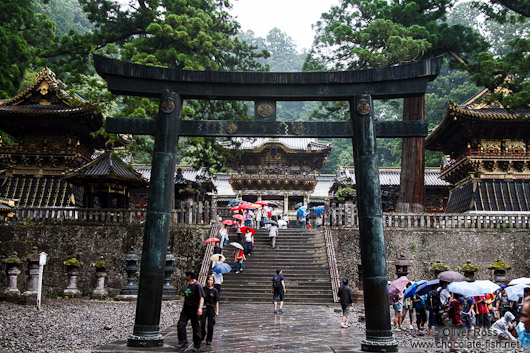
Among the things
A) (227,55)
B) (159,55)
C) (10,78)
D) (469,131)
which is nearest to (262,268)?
(159,55)

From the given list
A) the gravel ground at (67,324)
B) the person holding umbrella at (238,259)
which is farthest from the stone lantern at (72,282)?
the person holding umbrella at (238,259)

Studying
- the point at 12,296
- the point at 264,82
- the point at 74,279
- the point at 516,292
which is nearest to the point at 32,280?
the point at 12,296

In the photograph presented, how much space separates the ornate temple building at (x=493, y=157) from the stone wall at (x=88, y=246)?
44.4ft

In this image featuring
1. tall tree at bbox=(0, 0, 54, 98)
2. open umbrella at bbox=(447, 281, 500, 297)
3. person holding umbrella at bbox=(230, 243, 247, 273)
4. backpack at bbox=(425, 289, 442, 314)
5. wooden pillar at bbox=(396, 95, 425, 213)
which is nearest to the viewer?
open umbrella at bbox=(447, 281, 500, 297)

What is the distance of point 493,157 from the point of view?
75.2 ft

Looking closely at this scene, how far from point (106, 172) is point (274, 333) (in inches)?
502

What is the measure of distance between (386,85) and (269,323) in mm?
5787

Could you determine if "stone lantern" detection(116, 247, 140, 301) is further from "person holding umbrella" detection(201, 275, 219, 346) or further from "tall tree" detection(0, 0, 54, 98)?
"tall tree" detection(0, 0, 54, 98)

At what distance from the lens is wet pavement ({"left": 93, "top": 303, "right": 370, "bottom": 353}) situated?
7438 millimetres

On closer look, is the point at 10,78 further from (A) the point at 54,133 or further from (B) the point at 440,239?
(B) the point at 440,239

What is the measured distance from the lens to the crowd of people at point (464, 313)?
7.43 m

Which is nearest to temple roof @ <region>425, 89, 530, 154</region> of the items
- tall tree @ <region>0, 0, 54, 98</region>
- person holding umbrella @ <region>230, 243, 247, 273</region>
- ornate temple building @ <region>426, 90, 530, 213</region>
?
ornate temple building @ <region>426, 90, 530, 213</region>

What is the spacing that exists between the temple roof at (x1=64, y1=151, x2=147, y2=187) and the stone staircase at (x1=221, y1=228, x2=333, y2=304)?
5.14 metres

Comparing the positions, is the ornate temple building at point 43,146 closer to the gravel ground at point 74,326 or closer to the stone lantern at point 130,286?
the stone lantern at point 130,286
